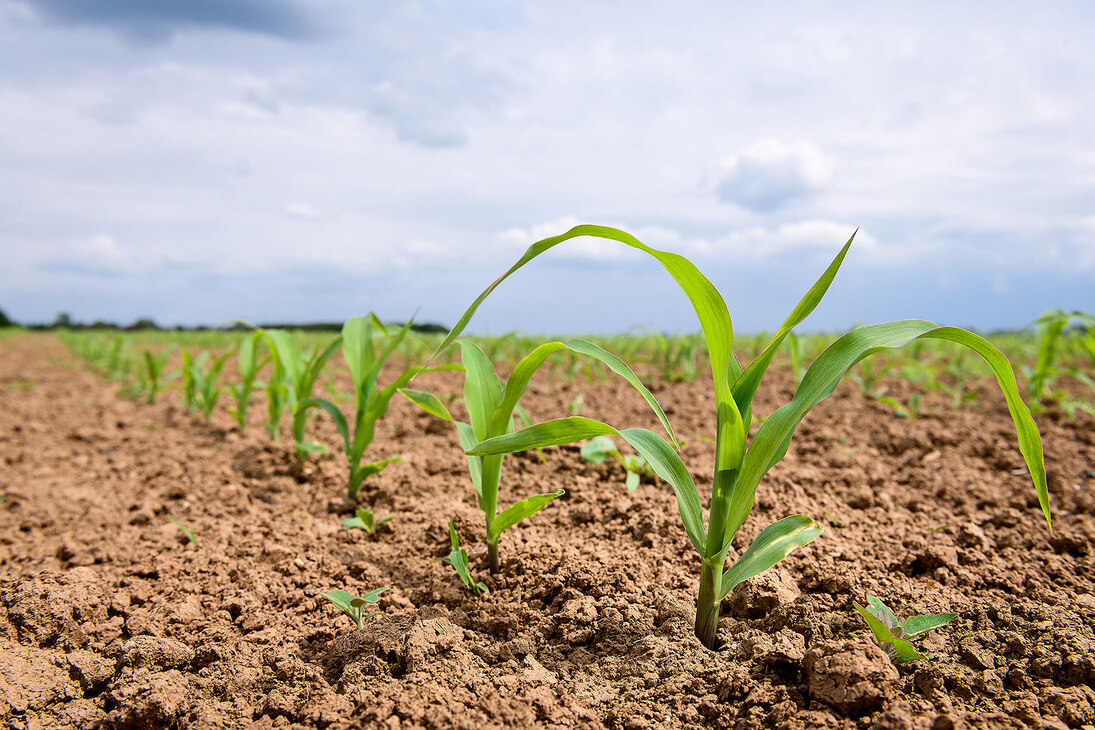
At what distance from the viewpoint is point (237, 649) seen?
60.7 inches

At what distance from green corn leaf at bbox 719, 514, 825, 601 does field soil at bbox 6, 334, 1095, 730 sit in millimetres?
152

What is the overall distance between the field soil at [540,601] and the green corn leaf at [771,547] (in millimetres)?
152

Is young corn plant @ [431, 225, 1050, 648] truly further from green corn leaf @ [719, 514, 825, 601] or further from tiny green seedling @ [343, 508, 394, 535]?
tiny green seedling @ [343, 508, 394, 535]

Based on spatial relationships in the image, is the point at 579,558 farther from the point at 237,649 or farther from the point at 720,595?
the point at 237,649

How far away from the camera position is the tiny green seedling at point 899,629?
1.29m

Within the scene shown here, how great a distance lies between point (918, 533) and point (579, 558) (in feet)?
3.64

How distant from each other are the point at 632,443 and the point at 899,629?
692 mm

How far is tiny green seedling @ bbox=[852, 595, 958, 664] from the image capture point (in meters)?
1.29

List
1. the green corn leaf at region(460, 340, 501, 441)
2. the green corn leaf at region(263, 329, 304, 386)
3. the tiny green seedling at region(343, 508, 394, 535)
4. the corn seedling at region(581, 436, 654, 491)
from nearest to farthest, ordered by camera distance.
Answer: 1. the green corn leaf at region(460, 340, 501, 441)
2. the tiny green seedling at region(343, 508, 394, 535)
3. the corn seedling at region(581, 436, 654, 491)
4. the green corn leaf at region(263, 329, 304, 386)

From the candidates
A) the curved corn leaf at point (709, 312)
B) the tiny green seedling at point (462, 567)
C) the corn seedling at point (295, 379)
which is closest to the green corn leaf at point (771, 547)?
the curved corn leaf at point (709, 312)

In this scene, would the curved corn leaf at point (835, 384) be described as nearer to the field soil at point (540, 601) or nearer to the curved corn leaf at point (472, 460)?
the field soil at point (540, 601)

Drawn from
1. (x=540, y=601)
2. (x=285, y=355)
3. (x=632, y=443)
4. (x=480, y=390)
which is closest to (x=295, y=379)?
(x=285, y=355)

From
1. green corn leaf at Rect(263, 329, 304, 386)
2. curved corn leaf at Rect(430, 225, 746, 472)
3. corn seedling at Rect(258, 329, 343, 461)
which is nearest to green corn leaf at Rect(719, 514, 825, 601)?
curved corn leaf at Rect(430, 225, 746, 472)

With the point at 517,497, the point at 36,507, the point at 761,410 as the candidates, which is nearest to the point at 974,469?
the point at 761,410
